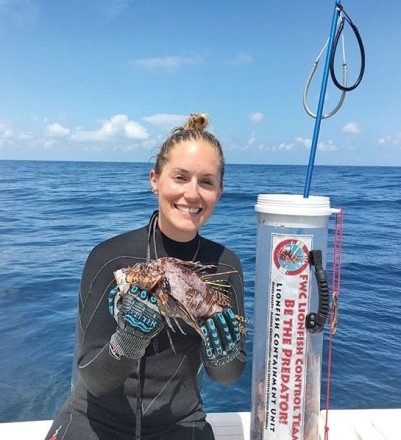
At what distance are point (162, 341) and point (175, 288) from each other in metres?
0.49

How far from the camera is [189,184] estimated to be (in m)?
2.59

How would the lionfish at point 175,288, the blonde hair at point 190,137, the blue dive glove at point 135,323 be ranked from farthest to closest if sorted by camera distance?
1. the blonde hair at point 190,137
2. the lionfish at point 175,288
3. the blue dive glove at point 135,323

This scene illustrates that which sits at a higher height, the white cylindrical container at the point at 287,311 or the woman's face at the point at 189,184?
the woman's face at the point at 189,184

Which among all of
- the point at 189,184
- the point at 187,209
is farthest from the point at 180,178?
the point at 187,209

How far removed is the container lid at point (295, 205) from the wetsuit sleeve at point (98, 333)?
3.33 ft

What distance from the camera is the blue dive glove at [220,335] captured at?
243 cm

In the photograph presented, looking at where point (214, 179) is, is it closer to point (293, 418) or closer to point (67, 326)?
point (293, 418)

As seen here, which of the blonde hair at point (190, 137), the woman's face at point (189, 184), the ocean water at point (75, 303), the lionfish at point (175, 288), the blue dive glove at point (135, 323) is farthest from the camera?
the ocean water at point (75, 303)

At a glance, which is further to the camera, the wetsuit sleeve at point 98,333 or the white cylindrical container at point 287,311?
the white cylindrical container at point 287,311

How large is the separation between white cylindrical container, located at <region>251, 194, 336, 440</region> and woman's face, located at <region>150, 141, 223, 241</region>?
343 mm

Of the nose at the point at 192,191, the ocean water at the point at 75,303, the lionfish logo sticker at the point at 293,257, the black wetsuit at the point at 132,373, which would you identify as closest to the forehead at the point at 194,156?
the nose at the point at 192,191

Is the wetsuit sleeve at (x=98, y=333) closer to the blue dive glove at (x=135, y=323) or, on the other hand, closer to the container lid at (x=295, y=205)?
the blue dive glove at (x=135, y=323)

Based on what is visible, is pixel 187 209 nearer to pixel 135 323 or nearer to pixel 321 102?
pixel 135 323

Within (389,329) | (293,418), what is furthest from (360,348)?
(293,418)
